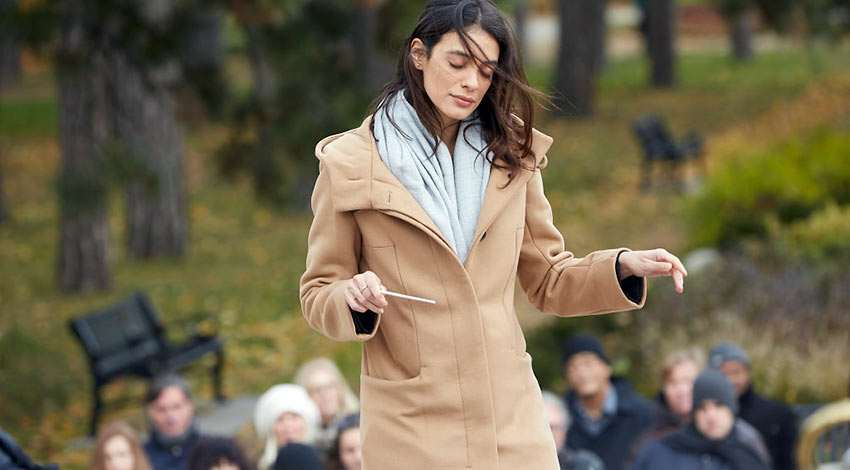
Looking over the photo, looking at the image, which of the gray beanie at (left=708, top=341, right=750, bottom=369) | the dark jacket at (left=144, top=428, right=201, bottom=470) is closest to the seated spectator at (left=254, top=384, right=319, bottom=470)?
the dark jacket at (left=144, top=428, right=201, bottom=470)

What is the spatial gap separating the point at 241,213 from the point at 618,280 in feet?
51.9

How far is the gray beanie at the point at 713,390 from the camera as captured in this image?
18.9 ft

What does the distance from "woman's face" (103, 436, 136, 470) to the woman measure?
303 centimetres

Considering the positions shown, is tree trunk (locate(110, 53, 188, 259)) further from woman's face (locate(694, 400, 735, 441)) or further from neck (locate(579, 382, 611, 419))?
woman's face (locate(694, 400, 735, 441))

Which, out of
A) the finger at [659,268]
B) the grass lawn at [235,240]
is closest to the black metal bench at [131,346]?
the grass lawn at [235,240]

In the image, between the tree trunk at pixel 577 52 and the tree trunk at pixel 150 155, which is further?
the tree trunk at pixel 577 52

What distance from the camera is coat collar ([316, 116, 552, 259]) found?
2805 millimetres

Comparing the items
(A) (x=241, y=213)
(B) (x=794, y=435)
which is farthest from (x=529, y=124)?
(A) (x=241, y=213)

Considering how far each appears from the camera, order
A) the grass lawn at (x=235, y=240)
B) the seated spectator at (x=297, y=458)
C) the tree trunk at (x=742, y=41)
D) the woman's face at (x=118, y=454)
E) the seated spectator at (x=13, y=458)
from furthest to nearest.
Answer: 1. the tree trunk at (x=742, y=41)
2. the grass lawn at (x=235, y=240)
3. the woman's face at (x=118, y=454)
4. the seated spectator at (x=297, y=458)
5. the seated spectator at (x=13, y=458)

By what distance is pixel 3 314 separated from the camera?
1209 centimetres

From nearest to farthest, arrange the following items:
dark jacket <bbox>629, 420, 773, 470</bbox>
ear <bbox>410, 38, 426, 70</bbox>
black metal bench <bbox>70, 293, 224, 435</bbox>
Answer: ear <bbox>410, 38, 426, 70</bbox> < dark jacket <bbox>629, 420, 773, 470</bbox> < black metal bench <bbox>70, 293, 224, 435</bbox>

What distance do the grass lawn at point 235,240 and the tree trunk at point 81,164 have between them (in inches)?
12.7

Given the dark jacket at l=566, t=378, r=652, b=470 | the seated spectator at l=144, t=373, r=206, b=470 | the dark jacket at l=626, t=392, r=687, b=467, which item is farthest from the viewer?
the dark jacket at l=566, t=378, r=652, b=470

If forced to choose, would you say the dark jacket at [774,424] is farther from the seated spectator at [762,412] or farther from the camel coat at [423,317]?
the camel coat at [423,317]
